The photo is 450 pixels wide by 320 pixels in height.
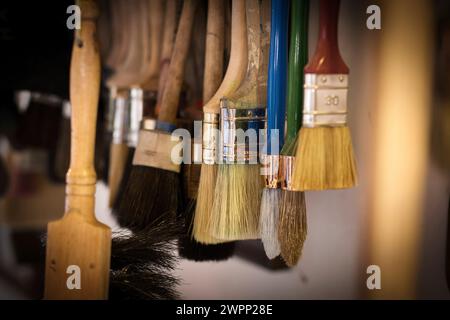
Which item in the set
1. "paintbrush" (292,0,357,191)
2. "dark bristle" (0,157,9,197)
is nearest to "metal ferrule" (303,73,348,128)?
"paintbrush" (292,0,357,191)

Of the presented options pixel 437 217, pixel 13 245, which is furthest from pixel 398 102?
pixel 13 245

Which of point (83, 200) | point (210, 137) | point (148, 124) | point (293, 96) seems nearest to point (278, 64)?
point (293, 96)

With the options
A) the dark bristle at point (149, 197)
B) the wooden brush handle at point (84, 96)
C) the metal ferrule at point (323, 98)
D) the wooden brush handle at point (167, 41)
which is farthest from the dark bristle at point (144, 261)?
the metal ferrule at point (323, 98)

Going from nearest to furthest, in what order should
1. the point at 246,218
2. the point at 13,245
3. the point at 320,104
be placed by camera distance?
1. the point at 320,104
2. the point at 246,218
3. the point at 13,245

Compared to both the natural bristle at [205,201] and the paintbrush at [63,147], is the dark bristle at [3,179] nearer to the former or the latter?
the paintbrush at [63,147]

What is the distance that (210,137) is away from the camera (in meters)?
1.14

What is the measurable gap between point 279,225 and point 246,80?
243 mm

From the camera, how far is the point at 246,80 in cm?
114

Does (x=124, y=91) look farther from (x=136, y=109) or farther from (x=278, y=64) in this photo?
(x=278, y=64)

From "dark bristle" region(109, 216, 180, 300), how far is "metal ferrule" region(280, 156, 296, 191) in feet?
0.73

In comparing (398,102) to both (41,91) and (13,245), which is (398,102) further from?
(13,245)

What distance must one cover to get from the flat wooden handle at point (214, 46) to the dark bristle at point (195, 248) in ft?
0.68
